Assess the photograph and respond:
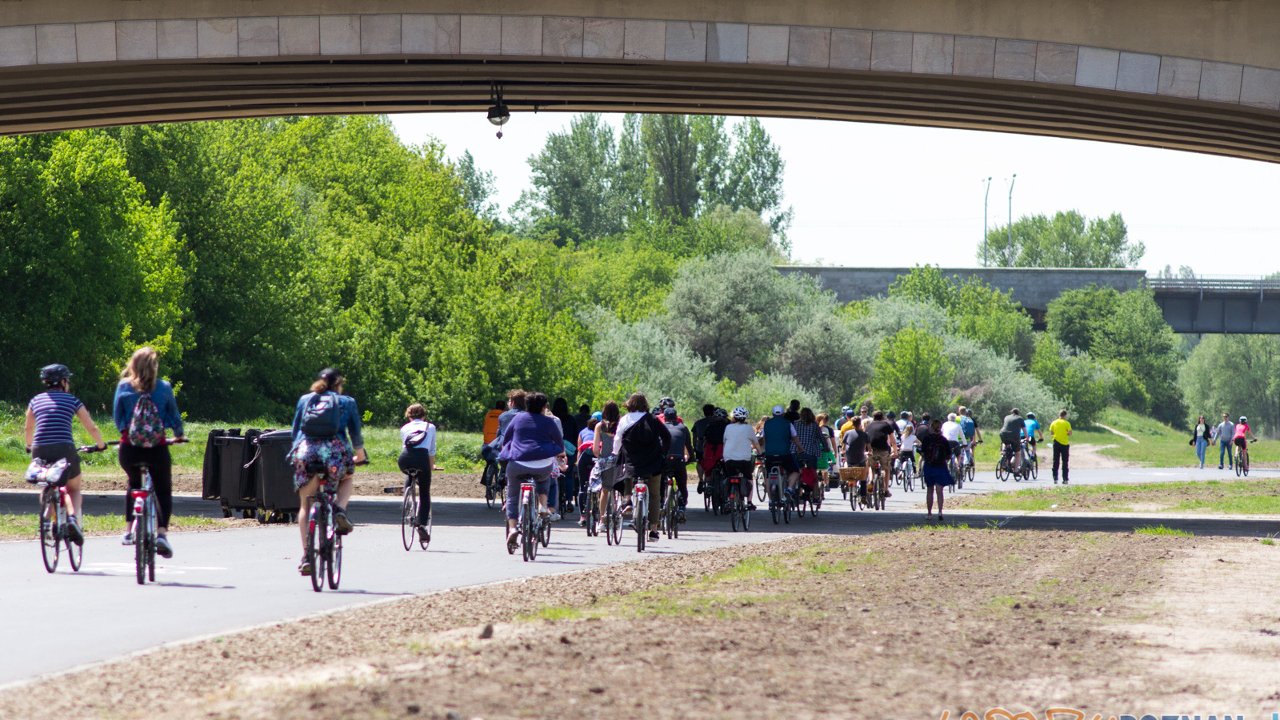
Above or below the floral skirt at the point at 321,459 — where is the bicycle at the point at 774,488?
below

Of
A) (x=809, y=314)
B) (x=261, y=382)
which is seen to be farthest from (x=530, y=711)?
(x=809, y=314)

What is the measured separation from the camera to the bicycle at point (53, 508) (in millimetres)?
13461

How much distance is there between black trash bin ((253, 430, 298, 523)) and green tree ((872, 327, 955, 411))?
45.4m

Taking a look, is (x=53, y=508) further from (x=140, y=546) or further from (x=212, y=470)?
(x=212, y=470)

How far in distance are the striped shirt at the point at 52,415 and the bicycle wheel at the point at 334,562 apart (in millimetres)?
2533

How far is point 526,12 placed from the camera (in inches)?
887

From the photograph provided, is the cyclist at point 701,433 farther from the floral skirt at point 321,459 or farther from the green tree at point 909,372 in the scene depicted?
the green tree at point 909,372

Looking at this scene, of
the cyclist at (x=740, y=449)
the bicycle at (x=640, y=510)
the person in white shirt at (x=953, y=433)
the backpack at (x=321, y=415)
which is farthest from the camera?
the person in white shirt at (x=953, y=433)

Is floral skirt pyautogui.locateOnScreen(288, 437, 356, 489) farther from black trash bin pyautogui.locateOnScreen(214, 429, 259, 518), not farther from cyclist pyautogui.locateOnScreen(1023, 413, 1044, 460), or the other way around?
cyclist pyautogui.locateOnScreen(1023, 413, 1044, 460)

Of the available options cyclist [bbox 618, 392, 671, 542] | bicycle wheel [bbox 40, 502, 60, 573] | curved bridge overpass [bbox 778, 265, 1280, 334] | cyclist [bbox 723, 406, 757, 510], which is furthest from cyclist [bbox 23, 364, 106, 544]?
curved bridge overpass [bbox 778, 265, 1280, 334]

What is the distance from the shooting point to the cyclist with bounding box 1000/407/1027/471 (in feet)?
133

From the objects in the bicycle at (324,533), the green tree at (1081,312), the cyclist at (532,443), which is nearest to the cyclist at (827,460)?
the cyclist at (532,443)

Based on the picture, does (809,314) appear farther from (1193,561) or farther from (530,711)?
(530,711)

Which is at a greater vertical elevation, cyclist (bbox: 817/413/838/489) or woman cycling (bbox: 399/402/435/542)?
woman cycling (bbox: 399/402/435/542)
